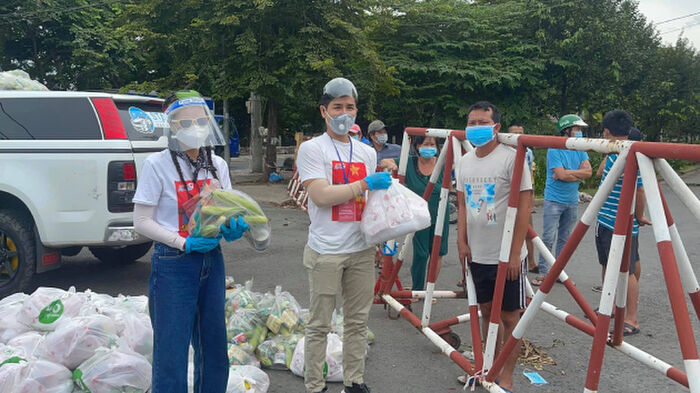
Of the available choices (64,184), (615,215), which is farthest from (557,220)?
(64,184)

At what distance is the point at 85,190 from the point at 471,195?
3775mm

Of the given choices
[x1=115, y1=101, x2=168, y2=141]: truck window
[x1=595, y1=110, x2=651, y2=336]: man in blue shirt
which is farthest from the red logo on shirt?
[x1=595, y1=110, x2=651, y2=336]: man in blue shirt

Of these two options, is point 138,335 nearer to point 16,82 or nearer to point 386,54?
point 16,82

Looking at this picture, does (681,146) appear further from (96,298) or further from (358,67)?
(358,67)

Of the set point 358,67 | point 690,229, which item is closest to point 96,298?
point 690,229

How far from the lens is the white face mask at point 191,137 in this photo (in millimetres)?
2740

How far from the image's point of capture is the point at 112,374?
311cm

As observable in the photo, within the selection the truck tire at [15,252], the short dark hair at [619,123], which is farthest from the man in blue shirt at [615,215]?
the truck tire at [15,252]

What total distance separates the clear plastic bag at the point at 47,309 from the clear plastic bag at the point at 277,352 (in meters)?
1.36

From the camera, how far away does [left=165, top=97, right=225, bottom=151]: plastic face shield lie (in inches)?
108

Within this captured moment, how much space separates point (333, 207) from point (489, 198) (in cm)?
104

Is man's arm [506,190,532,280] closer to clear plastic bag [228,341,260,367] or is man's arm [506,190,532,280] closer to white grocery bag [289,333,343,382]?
white grocery bag [289,333,343,382]

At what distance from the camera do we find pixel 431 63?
18.2 meters

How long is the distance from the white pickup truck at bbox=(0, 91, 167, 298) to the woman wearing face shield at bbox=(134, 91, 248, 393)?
2.65m
